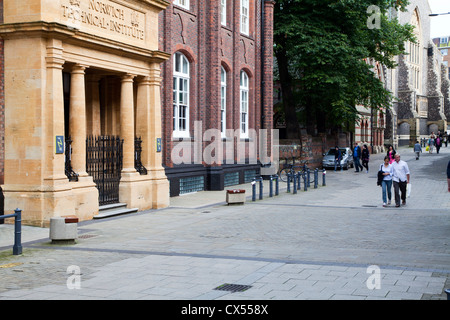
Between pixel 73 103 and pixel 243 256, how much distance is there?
279 inches

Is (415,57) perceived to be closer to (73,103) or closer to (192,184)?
(192,184)

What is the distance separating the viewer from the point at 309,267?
891 cm

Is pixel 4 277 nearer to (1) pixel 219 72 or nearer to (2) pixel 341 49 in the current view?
(1) pixel 219 72

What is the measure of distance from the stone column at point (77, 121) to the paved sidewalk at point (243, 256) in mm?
1615

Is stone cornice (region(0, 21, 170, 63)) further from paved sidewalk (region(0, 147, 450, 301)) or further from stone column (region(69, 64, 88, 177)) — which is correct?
paved sidewalk (region(0, 147, 450, 301))

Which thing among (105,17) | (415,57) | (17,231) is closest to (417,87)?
(415,57)

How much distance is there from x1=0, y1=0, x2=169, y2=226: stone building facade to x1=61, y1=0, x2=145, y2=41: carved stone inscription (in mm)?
26

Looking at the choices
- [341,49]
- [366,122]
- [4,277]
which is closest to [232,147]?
[341,49]

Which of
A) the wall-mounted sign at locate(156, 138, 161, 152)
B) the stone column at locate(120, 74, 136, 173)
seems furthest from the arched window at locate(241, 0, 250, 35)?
the stone column at locate(120, 74, 136, 173)

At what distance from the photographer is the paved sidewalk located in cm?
743

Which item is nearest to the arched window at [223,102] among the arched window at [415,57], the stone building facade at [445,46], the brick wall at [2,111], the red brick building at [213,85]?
the red brick building at [213,85]

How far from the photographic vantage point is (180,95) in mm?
22344

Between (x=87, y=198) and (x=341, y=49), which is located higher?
(x=341, y=49)

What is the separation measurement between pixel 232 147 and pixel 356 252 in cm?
1616
